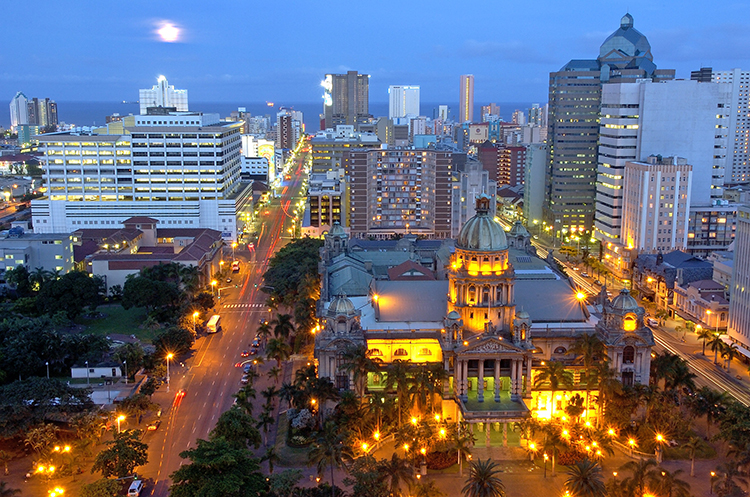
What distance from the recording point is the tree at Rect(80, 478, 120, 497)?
77.9m

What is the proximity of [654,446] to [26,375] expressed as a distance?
87462 millimetres

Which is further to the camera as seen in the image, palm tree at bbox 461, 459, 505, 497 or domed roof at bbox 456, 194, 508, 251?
Answer: domed roof at bbox 456, 194, 508, 251

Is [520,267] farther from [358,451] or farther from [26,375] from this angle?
[26,375]

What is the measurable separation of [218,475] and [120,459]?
15.4m

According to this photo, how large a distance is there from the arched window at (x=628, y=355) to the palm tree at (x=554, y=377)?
314 inches

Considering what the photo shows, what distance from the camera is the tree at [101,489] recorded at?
77.9m

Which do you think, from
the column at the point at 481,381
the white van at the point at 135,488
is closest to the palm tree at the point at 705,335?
the column at the point at 481,381

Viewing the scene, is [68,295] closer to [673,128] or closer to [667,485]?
[667,485]

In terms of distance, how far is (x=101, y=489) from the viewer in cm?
7812

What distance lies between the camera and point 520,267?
5025 inches

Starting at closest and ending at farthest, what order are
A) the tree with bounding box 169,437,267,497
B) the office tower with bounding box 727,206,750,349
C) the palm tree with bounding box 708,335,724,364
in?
the tree with bounding box 169,437,267,497, the palm tree with bounding box 708,335,724,364, the office tower with bounding box 727,206,750,349

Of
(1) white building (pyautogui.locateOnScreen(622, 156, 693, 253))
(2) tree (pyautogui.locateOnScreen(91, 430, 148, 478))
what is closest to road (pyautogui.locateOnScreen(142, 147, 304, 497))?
(2) tree (pyautogui.locateOnScreen(91, 430, 148, 478))

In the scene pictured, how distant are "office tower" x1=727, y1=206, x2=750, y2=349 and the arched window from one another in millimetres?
34144

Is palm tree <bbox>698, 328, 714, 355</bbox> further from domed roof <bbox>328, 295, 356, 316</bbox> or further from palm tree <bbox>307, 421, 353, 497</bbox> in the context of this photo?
palm tree <bbox>307, 421, 353, 497</bbox>
